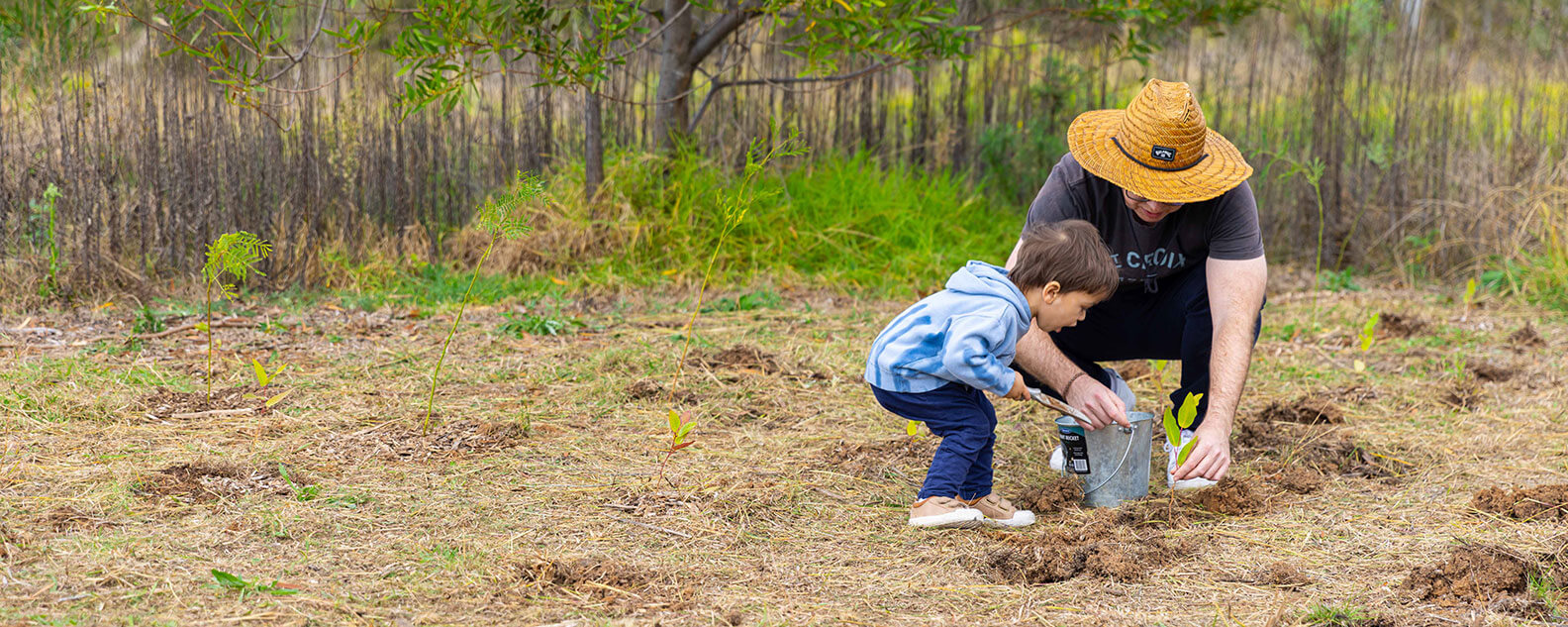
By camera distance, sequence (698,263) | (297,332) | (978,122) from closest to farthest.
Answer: (297,332) → (698,263) → (978,122)

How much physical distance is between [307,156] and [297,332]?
1.32m

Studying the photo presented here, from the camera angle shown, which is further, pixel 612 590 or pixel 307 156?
pixel 307 156

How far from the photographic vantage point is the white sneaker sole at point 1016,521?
2654 mm

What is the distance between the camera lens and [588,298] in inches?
205

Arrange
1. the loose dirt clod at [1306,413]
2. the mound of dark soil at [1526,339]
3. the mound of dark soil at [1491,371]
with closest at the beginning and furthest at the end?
1. the loose dirt clod at [1306,413]
2. the mound of dark soil at [1491,371]
3. the mound of dark soil at [1526,339]

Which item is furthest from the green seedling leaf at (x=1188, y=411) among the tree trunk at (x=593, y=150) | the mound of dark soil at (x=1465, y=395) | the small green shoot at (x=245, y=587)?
the tree trunk at (x=593, y=150)

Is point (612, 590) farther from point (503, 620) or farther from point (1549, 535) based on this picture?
point (1549, 535)

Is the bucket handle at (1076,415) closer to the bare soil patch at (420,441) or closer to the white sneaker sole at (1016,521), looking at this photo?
the white sneaker sole at (1016,521)

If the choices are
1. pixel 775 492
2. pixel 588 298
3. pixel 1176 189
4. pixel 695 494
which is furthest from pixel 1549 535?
pixel 588 298

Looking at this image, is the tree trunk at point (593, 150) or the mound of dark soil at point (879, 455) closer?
the mound of dark soil at point (879, 455)

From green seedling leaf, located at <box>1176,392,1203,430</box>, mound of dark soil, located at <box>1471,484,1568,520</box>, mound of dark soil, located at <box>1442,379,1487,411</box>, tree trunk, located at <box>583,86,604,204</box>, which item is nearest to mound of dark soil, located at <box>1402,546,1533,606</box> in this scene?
mound of dark soil, located at <box>1471,484,1568,520</box>

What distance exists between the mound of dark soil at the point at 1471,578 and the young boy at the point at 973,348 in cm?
82

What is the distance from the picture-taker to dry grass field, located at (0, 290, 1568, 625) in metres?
2.13

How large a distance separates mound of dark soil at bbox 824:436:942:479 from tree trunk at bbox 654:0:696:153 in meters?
2.76
